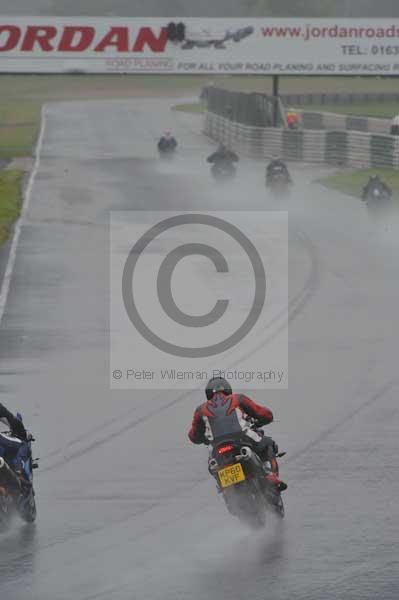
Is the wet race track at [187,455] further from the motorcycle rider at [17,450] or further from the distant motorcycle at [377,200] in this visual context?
the distant motorcycle at [377,200]

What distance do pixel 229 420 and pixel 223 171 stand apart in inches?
1329

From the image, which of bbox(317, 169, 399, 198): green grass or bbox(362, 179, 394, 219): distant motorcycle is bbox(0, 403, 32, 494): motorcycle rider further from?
bbox(317, 169, 399, 198): green grass

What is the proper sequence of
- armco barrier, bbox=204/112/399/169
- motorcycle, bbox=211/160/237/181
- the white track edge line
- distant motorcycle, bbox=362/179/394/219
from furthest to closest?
armco barrier, bbox=204/112/399/169
motorcycle, bbox=211/160/237/181
distant motorcycle, bbox=362/179/394/219
the white track edge line

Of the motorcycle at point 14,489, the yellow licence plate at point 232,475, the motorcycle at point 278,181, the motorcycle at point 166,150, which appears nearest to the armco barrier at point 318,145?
the motorcycle at point 166,150

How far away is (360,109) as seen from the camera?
84312 mm

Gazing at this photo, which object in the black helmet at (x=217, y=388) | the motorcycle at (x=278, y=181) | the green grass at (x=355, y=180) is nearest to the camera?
the black helmet at (x=217, y=388)

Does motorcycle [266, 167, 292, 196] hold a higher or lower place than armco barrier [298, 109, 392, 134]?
lower

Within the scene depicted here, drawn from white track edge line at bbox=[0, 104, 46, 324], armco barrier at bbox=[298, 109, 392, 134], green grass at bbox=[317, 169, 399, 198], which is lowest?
white track edge line at bbox=[0, 104, 46, 324]

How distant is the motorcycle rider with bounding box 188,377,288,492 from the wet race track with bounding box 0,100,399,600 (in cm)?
56

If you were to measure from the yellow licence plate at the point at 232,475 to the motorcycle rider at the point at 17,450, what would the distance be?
165 cm

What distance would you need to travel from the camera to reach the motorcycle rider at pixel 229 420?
11.2m

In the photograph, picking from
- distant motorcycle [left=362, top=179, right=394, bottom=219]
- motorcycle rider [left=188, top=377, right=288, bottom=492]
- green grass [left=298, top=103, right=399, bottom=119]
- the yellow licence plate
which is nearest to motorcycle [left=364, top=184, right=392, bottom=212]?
distant motorcycle [left=362, top=179, right=394, bottom=219]

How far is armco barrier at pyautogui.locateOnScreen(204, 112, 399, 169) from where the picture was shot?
47.2 metres

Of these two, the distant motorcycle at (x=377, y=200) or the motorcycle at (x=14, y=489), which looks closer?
the motorcycle at (x=14, y=489)
